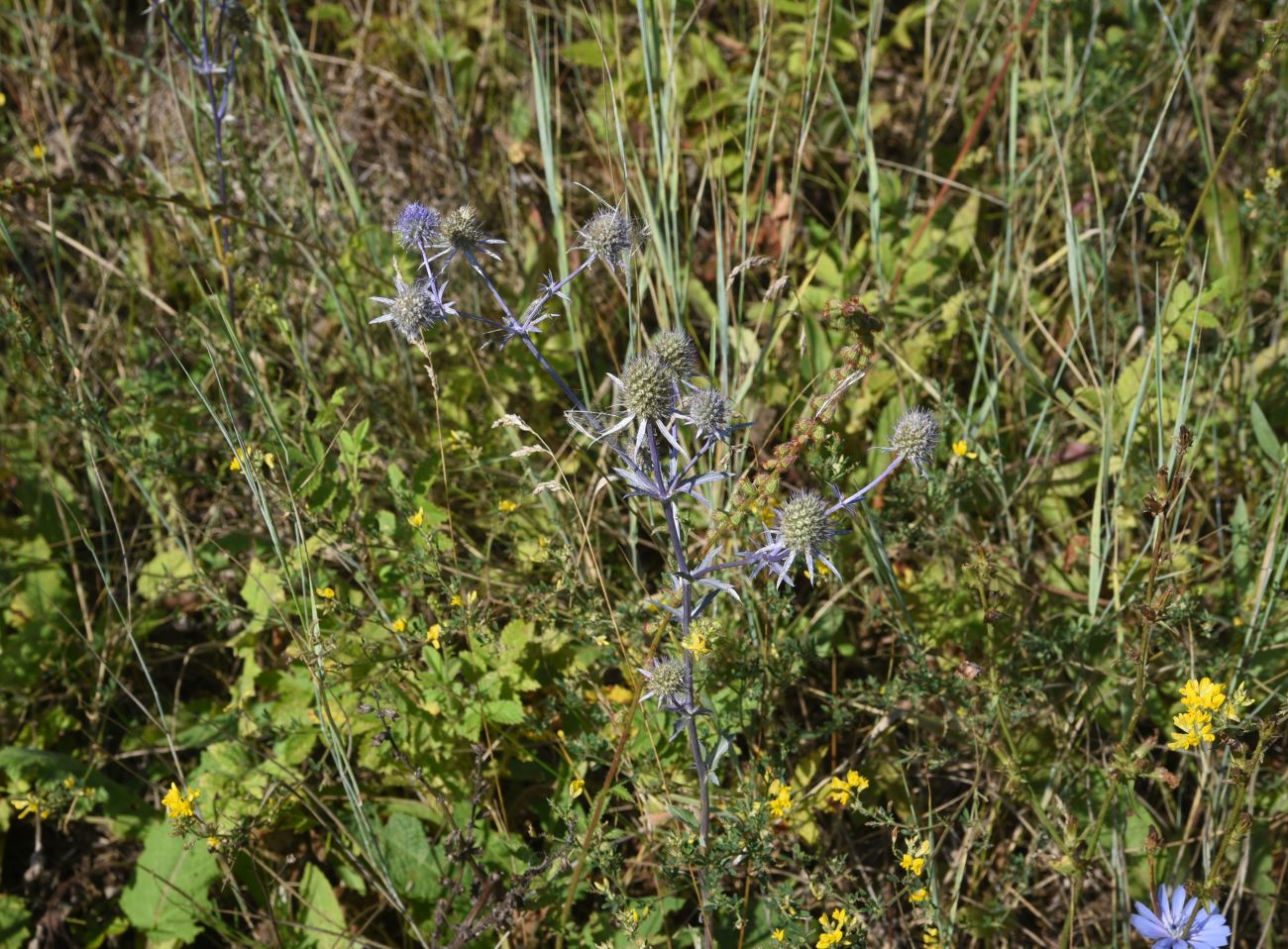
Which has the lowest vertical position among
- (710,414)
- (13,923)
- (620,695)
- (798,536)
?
(13,923)

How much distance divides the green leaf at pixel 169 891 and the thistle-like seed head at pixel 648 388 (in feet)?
5.22

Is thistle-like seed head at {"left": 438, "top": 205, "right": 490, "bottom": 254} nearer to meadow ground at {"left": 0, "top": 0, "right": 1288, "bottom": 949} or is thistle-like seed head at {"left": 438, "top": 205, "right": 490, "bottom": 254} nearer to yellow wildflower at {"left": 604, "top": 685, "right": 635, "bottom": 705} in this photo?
meadow ground at {"left": 0, "top": 0, "right": 1288, "bottom": 949}

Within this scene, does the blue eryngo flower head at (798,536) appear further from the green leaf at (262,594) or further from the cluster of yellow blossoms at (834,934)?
the green leaf at (262,594)

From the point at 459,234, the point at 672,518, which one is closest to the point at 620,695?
the point at 672,518

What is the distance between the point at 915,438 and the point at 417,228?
0.98 metres

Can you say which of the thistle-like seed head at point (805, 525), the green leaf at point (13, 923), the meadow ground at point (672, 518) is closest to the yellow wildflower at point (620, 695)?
the meadow ground at point (672, 518)

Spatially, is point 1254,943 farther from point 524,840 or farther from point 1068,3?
point 1068,3

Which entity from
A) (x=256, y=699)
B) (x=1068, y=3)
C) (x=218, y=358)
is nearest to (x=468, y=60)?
(x=218, y=358)

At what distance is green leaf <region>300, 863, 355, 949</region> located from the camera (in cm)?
236

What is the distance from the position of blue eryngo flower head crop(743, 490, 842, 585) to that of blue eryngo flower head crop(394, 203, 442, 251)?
32.9 inches

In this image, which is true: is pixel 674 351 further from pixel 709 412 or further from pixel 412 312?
pixel 412 312

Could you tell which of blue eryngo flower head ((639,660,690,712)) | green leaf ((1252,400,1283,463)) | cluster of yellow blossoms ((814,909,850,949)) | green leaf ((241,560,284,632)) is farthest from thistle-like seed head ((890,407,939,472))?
green leaf ((241,560,284,632))

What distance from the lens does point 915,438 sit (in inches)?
71.8

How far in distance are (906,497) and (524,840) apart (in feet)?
3.91
